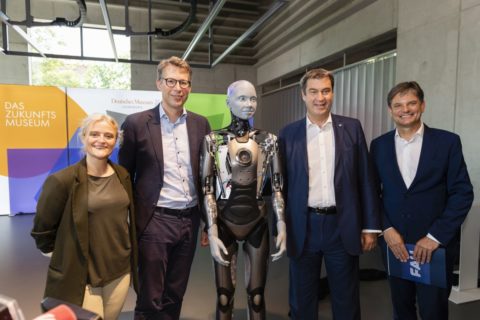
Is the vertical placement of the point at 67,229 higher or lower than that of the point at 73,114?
lower

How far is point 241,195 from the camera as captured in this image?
1.86 m

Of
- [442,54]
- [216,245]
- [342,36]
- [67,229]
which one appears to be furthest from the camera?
[342,36]

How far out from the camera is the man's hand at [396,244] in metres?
1.88

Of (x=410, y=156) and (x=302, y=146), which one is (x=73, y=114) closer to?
(x=302, y=146)

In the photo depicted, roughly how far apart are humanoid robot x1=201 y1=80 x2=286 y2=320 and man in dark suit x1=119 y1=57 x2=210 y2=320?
15 centimetres

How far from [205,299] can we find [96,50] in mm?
7302

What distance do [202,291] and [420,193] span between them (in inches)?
87.3

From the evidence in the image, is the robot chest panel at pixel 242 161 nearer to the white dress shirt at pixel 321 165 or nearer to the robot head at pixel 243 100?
the robot head at pixel 243 100

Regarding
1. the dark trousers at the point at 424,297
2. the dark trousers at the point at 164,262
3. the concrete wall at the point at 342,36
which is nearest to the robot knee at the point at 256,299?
the dark trousers at the point at 164,262

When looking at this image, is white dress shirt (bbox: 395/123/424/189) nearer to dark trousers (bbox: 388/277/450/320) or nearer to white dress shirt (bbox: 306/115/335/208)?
white dress shirt (bbox: 306/115/335/208)

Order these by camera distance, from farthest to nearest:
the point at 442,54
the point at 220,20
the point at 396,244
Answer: the point at 220,20 < the point at 442,54 < the point at 396,244

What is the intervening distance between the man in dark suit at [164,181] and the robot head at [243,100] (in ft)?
0.95

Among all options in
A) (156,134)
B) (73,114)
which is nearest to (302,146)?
(156,134)

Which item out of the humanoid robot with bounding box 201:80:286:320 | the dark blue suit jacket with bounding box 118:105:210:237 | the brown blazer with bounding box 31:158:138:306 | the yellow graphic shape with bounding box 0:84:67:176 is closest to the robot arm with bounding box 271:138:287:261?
the humanoid robot with bounding box 201:80:286:320
